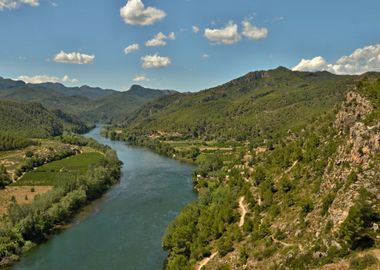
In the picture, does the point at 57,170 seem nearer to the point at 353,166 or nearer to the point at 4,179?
the point at 4,179

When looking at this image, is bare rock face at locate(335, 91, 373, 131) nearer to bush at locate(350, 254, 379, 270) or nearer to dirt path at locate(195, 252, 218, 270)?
dirt path at locate(195, 252, 218, 270)

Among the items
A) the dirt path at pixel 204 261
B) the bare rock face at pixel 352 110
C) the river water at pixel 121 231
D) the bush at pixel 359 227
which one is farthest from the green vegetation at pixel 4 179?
the bush at pixel 359 227

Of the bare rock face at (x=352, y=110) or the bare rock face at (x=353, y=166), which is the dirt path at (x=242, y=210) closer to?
the bare rock face at (x=353, y=166)

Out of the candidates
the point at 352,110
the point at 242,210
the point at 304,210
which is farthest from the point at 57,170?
the point at 304,210

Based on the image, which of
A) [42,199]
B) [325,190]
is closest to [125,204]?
[42,199]

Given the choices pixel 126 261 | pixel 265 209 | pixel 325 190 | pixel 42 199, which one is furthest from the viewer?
pixel 42 199

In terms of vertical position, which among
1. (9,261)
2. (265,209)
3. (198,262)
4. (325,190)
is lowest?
(9,261)

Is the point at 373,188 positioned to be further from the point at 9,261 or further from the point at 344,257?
the point at 9,261
